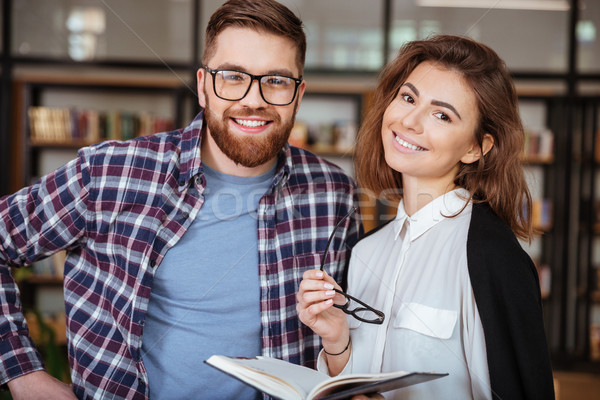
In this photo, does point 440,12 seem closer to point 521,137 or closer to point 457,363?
point 521,137

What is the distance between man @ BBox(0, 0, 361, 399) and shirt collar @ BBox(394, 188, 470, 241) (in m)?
0.42

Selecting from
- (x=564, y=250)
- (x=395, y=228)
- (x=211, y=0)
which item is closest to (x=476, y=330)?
(x=395, y=228)

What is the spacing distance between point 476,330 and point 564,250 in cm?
428

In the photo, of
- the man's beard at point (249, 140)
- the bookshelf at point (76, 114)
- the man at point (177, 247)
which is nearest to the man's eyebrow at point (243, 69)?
the man at point (177, 247)

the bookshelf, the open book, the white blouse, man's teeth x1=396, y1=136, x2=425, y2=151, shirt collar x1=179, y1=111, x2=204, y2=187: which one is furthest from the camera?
the bookshelf

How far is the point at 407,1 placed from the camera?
532 centimetres

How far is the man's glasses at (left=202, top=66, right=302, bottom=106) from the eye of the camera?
1.71 metres

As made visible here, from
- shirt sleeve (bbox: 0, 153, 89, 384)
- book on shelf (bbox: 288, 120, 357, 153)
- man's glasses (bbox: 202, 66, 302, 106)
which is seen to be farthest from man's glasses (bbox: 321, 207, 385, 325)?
book on shelf (bbox: 288, 120, 357, 153)

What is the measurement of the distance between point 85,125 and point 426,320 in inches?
169

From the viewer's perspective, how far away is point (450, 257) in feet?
4.76

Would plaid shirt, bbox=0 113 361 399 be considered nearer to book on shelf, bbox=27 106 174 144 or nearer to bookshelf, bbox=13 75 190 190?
bookshelf, bbox=13 75 190 190

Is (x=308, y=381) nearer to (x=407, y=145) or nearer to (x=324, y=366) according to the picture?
(x=324, y=366)

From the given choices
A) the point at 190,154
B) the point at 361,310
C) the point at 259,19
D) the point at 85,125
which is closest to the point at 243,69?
the point at 259,19

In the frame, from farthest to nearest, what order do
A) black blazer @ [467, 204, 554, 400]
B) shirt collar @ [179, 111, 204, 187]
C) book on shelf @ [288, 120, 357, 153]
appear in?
1. book on shelf @ [288, 120, 357, 153]
2. shirt collar @ [179, 111, 204, 187]
3. black blazer @ [467, 204, 554, 400]
